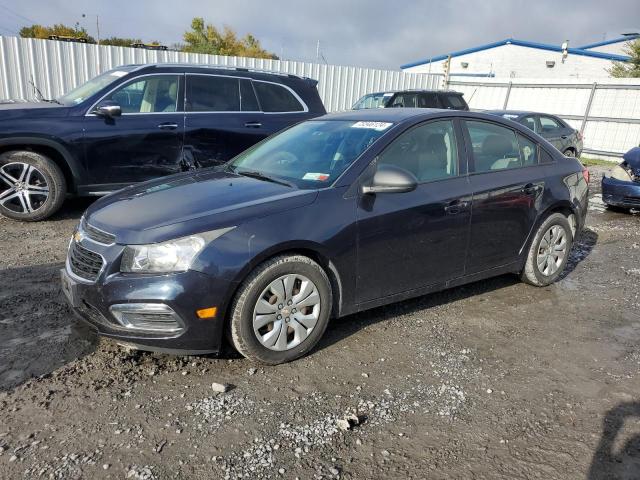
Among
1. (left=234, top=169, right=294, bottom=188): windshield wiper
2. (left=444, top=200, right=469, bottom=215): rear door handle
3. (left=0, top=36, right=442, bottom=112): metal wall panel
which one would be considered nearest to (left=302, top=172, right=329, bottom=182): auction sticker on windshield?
(left=234, top=169, right=294, bottom=188): windshield wiper

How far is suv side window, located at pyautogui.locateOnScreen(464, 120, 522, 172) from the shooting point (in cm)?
424

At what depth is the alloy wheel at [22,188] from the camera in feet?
19.5

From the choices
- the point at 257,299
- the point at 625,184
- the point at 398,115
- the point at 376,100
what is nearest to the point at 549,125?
the point at 376,100

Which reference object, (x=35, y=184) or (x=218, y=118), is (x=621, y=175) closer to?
(x=218, y=118)

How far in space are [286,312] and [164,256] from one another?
0.84 m

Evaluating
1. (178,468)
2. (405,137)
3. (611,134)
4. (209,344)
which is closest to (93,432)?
(178,468)

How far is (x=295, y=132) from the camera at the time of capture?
4.47m

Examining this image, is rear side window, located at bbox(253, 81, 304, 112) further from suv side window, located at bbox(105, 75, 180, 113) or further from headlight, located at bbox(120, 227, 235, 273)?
headlight, located at bbox(120, 227, 235, 273)

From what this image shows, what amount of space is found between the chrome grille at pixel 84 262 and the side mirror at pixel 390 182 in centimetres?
177

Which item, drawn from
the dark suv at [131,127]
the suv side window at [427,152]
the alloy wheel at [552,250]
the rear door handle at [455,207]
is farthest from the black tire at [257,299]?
the dark suv at [131,127]

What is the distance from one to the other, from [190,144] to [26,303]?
328cm

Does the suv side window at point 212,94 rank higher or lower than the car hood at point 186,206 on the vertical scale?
higher

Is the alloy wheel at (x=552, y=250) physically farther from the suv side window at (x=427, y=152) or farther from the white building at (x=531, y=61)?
the white building at (x=531, y=61)

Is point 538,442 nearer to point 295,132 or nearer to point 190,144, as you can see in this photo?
point 295,132
